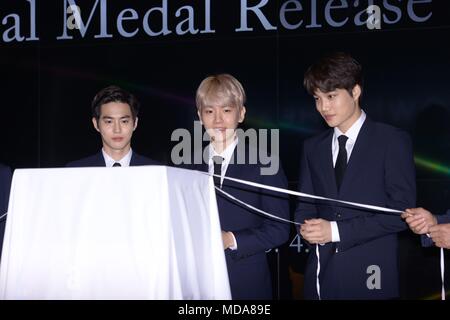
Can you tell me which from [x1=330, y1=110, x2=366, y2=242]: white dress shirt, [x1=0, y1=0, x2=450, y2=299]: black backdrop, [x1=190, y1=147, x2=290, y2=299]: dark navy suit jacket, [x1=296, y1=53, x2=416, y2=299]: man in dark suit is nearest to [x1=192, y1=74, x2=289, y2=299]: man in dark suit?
[x1=190, y1=147, x2=290, y2=299]: dark navy suit jacket

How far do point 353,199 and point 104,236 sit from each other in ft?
4.39

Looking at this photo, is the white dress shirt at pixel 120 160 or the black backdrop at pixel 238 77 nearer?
the white dress shirt at pixel 120 160

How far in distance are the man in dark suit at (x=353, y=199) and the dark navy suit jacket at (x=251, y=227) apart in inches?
5.4

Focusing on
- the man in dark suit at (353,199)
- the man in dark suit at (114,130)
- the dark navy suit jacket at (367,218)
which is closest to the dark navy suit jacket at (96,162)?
the man in dark suit at (114,130)

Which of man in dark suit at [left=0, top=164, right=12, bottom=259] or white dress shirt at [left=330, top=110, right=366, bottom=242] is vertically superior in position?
white dress shirt at [left=330, top=110, right=366, bottom=242]

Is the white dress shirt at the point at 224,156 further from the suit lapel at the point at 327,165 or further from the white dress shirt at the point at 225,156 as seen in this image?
the suit lapel at the point at 327,165

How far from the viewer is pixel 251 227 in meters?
3.62

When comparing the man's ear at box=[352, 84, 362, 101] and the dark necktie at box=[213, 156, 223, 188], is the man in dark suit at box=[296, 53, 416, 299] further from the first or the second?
the dark necktie at box=[213, 156, 223, 188]

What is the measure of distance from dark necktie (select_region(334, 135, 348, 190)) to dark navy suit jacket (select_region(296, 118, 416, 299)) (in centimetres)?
3

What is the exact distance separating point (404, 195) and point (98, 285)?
1.51 meters

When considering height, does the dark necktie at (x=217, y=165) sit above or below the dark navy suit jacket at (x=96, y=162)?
below

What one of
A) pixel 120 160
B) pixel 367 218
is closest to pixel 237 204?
pixel 367 218

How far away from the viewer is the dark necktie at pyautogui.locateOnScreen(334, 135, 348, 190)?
372 centimetres

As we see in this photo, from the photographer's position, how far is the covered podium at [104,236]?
2.65 metres
